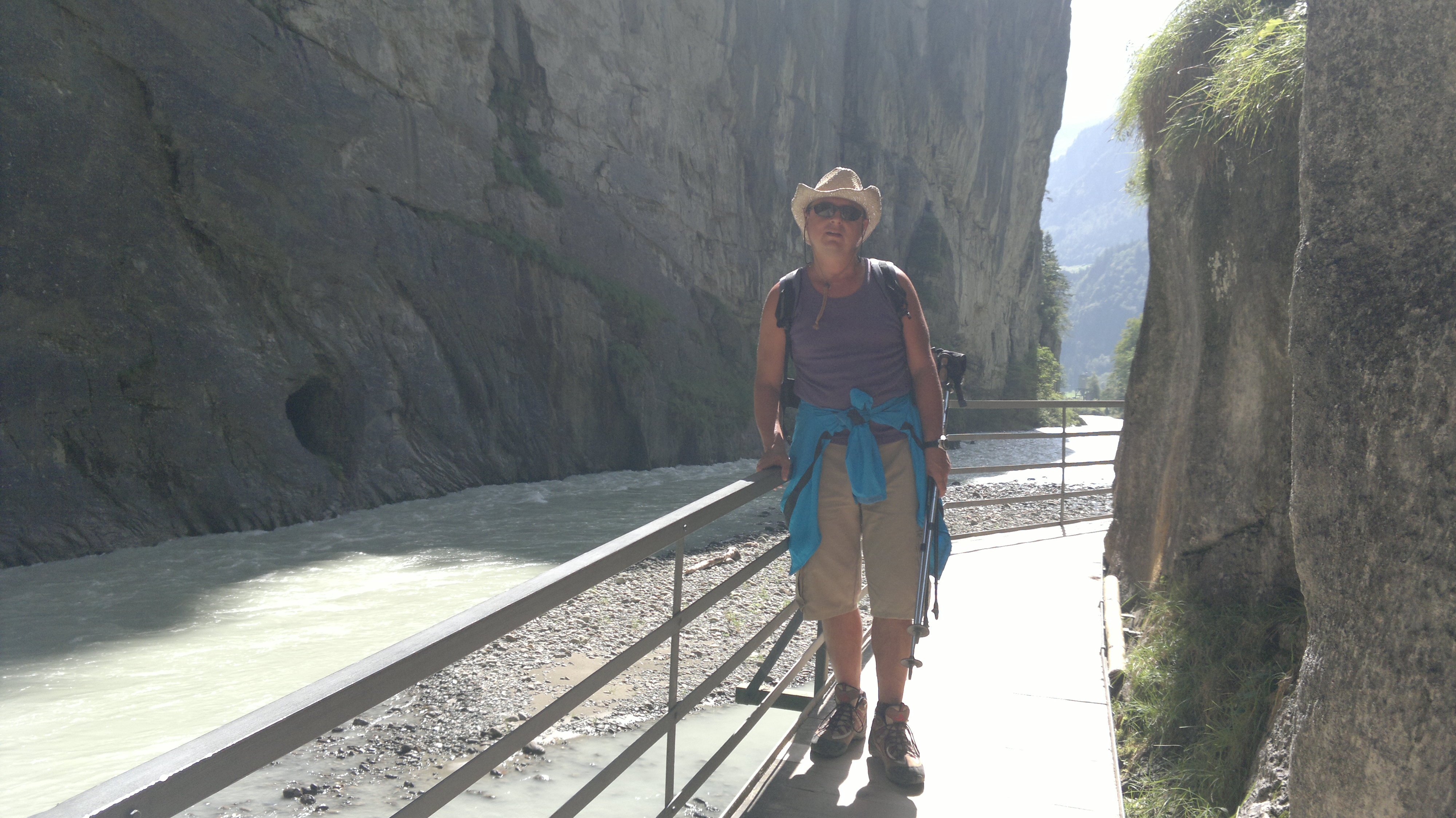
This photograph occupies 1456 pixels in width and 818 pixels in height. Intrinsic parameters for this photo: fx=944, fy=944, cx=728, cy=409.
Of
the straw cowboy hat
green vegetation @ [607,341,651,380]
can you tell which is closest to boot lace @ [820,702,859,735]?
the straw cowboy hat

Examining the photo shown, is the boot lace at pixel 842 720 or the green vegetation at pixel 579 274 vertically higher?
the green vegetation at pixel 579 274

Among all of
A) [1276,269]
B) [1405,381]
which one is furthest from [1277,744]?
[1276,269]

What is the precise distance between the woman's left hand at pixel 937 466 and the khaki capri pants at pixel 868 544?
59 mm

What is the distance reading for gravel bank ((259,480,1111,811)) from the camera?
5.75 m

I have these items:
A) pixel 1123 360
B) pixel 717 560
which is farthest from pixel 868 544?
pixel 1123 360

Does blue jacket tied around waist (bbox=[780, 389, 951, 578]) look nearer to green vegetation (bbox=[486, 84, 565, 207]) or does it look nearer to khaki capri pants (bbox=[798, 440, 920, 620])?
khaki capri pants (bbox=[798, 440, 920, 620])

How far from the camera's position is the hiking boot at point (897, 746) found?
2984mm

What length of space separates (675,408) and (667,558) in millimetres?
12450

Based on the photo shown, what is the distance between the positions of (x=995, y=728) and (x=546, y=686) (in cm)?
449

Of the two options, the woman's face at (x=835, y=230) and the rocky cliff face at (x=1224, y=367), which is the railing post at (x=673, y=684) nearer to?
the woman's face at (x=835, y=230)

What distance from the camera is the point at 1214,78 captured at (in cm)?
440

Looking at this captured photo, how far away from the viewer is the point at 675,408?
24.2 meters

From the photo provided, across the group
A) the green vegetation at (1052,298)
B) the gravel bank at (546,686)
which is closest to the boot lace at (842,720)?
the gravel bank at (546,686)

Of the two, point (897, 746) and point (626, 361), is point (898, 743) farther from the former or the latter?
point (626, 361)
